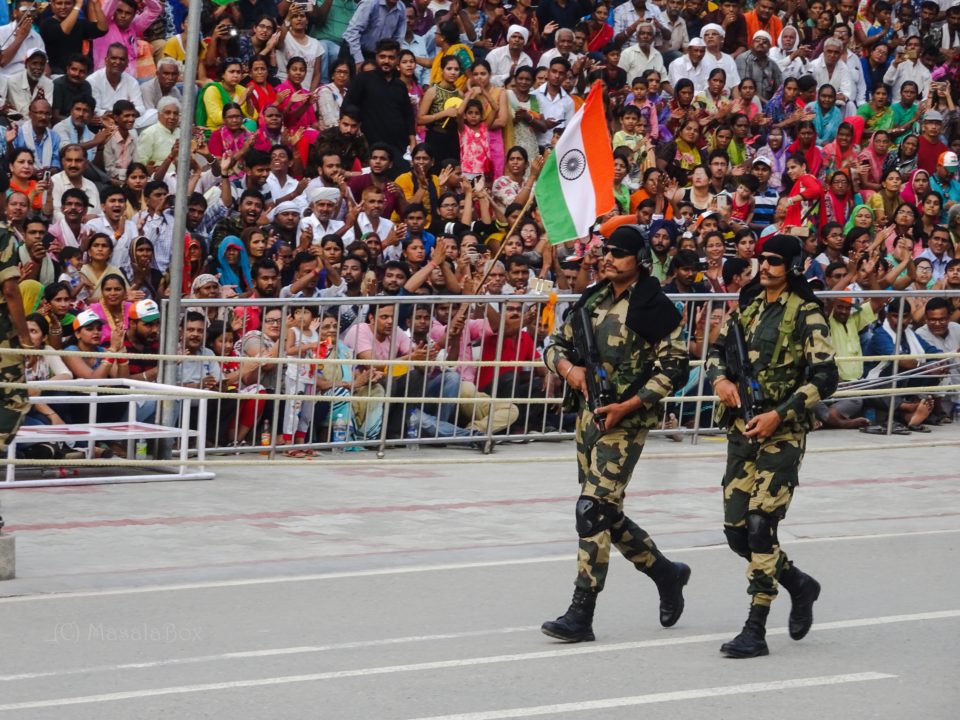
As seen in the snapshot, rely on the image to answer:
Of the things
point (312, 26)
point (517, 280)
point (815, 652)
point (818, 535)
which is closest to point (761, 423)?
point (815, 652)

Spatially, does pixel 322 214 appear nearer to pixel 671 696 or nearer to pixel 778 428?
pixel 778 428

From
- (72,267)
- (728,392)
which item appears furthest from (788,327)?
(72,267)

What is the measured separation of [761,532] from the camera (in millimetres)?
7727

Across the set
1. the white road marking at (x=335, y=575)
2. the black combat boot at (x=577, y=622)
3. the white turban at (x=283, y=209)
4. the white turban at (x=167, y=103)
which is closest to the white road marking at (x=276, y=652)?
the black combat boot at (x=577, y=622)

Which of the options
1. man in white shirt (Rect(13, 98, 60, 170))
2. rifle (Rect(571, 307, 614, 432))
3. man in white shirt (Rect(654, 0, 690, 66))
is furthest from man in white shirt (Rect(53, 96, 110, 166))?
man in white shirt (Rect(654, 0, 690, 66))

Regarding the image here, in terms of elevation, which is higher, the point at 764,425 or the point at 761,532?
the point at 764,425

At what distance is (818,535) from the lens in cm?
1098

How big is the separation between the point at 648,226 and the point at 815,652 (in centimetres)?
922

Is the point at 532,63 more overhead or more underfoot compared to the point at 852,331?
more overhead

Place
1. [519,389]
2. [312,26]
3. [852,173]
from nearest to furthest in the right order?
[519,389] < [312,26] < [852,173]

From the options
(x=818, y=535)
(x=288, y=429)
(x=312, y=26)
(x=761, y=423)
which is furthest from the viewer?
(x=312, y=26)

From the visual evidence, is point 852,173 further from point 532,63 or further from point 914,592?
point 914,592

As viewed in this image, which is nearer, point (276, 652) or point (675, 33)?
point (276, 652)

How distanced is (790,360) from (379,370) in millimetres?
5796
